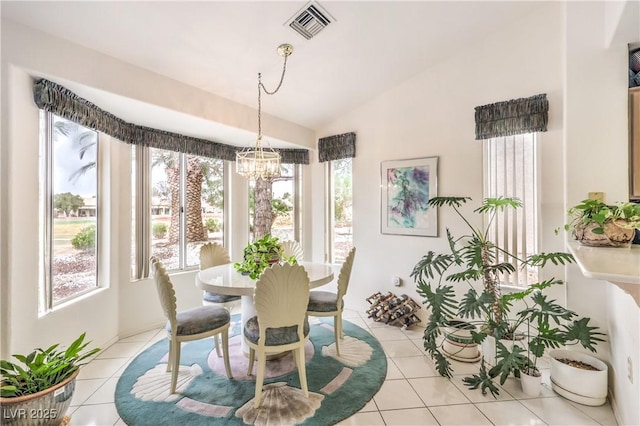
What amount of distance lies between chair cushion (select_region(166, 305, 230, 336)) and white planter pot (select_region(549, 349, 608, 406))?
2632mm

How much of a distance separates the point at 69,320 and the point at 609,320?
4340 millimetres

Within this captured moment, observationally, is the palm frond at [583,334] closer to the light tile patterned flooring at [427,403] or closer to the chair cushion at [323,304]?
the light tile patterned flooring at [427,403]

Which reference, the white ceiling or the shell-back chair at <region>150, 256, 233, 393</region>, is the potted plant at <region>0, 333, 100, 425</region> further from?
the white ceiling

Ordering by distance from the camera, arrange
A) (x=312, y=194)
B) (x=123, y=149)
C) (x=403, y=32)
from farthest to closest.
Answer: (x=312, y=194), (x=123, y=149), (x=403, y=32)

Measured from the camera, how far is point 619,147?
2.07 m

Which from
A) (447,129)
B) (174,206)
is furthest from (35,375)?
(447,129)

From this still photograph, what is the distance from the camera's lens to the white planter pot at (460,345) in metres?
2.63

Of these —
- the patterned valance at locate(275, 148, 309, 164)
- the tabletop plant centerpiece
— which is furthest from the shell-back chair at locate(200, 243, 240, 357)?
the patterned valance at locate(275, 148, 309, 164)

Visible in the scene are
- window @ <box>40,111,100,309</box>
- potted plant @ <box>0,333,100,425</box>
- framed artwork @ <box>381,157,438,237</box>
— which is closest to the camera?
potted plant @ <box>0,333,100,425</box>

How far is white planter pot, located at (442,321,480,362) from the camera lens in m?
2.63

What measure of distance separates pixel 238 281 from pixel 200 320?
41 centimetres

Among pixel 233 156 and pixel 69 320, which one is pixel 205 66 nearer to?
pixel 233 156

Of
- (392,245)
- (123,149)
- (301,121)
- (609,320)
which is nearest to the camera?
(609,320)

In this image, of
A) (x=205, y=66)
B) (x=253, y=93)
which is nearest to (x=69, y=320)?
(x=205, y=66)
